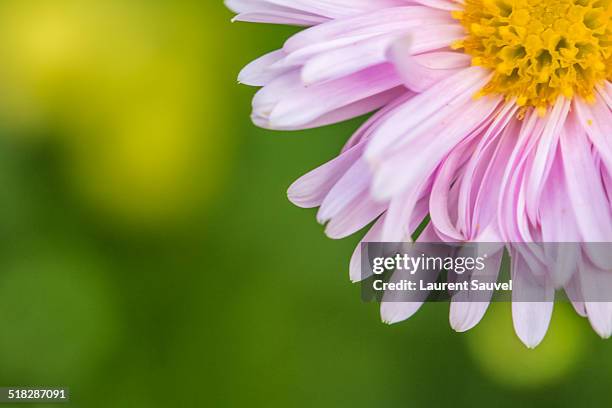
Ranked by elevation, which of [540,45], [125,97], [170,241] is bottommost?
[170,241]

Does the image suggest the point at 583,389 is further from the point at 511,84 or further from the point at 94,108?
the point at 94,108

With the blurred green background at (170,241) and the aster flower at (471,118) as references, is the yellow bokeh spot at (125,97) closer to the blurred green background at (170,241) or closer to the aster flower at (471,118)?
the blurred green background at (170,241)

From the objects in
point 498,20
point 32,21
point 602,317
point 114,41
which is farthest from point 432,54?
point 32,21

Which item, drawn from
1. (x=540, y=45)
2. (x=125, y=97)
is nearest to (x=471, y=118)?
(x=540, y=45)

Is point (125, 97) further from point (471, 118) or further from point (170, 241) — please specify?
point (471, 118)

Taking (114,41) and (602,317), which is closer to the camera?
(602,317)

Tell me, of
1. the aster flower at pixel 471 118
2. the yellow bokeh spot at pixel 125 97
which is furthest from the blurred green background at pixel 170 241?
the aster flower at pixel 471 118

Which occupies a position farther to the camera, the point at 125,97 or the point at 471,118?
the point at 125,97
